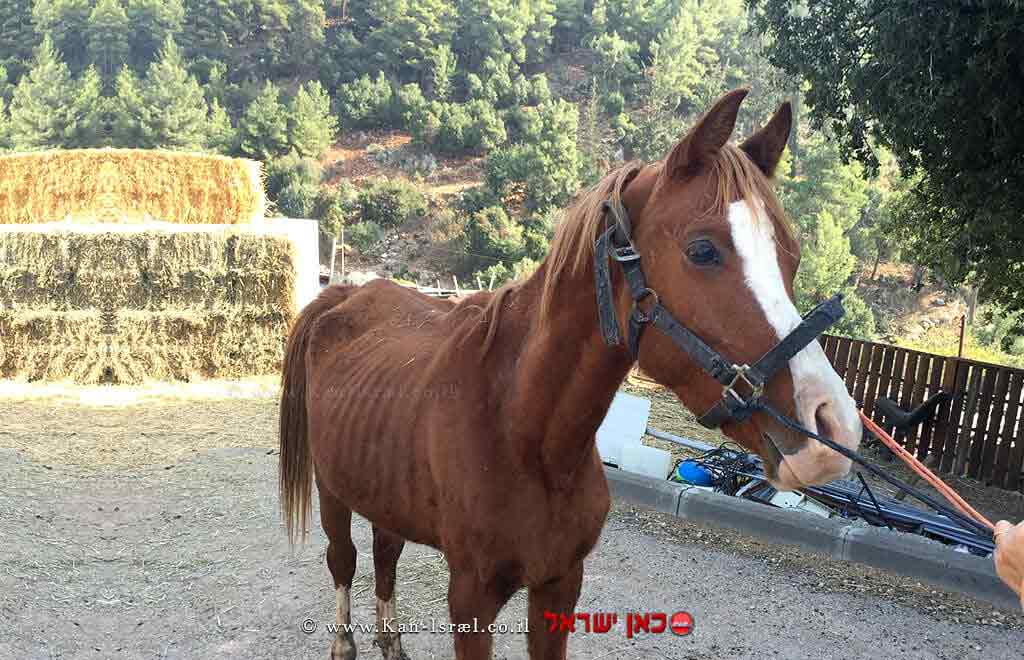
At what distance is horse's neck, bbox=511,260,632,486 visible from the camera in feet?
5.73

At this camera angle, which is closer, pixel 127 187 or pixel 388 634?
pixel 388 634

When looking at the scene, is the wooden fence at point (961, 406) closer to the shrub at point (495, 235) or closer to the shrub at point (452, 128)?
the shrub at point (495, 235)

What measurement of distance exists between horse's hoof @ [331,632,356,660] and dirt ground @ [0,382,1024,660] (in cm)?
17

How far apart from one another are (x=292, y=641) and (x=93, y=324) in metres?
7.58

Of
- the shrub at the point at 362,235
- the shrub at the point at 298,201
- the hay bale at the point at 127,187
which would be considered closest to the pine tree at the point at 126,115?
the shrub at the point at 298,201

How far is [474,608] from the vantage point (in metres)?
2.01

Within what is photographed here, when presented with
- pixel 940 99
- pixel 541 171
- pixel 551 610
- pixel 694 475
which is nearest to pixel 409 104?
pixel 541 171

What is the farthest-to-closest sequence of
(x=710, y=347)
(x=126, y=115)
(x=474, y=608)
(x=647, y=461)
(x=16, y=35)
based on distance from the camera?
(x=16, y=35)
(x=126, y=115)
(x=647, y=461)
(x=474, y=608)
(x=710, y=347)

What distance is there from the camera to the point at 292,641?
3.45 m

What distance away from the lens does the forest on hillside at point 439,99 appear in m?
34.5

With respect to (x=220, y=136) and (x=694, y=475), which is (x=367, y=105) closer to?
(x=220, y=136)

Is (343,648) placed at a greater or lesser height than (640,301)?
lesser

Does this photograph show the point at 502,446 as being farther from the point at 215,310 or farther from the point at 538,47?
the point at 538,47

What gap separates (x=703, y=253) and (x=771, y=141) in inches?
16.2
